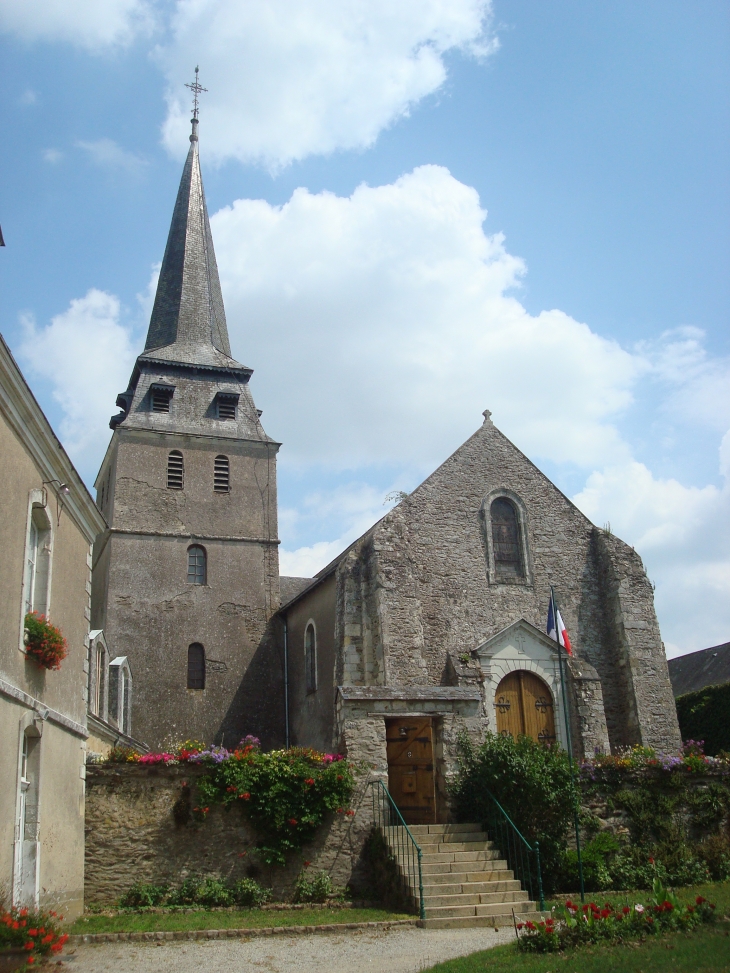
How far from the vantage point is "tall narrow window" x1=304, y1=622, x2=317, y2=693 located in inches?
891

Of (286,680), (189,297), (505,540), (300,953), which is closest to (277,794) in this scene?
(300,953)

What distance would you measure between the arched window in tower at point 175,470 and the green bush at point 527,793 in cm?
1545

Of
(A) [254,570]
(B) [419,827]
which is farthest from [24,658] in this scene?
(A) [254,570]

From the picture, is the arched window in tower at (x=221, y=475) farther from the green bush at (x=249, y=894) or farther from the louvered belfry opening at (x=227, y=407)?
the green bush at (x=249, y=894)

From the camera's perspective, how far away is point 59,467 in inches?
459

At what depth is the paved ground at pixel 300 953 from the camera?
877cm

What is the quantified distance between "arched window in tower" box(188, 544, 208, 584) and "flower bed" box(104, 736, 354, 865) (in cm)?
1286

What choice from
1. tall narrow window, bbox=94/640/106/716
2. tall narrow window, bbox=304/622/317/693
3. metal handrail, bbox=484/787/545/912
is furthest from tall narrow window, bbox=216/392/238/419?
metal handrail, bbox=484/787/545/912

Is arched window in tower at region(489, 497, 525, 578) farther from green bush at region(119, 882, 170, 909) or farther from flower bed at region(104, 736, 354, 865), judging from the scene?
green bush at region(119, 882, 170, 909)

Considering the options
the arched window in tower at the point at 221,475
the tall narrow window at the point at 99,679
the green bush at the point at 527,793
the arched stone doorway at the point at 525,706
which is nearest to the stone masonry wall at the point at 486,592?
the arched stone doorway at the point at 525,706

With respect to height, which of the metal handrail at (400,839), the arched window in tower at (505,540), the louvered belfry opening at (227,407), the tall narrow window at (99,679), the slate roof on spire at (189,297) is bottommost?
the metal handrail at (400,839)

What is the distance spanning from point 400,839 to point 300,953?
3.29 metres

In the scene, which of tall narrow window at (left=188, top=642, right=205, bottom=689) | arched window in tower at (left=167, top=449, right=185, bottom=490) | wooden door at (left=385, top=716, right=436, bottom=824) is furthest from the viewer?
arched window in tower at (left=167, top=449, right=185, bottom=490)

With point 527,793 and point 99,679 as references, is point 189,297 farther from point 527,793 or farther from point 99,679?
point 527,793
